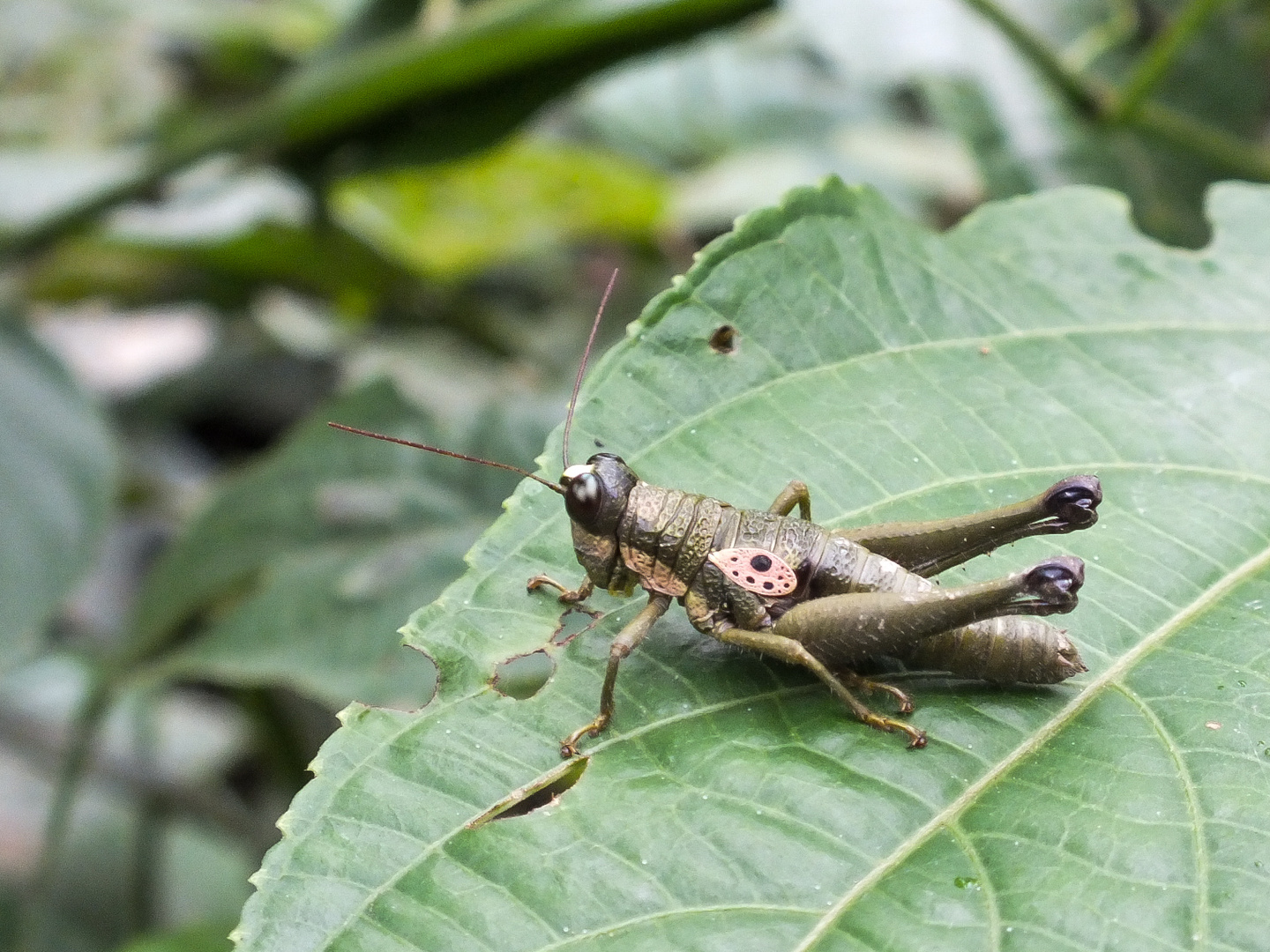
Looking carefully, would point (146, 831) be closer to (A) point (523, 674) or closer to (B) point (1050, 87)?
(A) point (523, 674)

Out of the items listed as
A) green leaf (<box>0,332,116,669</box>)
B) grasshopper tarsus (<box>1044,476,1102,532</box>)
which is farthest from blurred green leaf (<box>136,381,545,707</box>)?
grasshopper tarsus (<box>1044,476,1102,532</box>)

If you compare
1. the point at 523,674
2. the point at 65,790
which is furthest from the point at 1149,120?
the point at 65,790

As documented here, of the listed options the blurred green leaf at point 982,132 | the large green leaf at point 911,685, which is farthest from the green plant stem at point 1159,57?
the large green leaf at point 911,685

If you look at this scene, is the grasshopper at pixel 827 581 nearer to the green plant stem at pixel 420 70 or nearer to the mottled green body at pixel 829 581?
the mottled green body at pixel 829 581

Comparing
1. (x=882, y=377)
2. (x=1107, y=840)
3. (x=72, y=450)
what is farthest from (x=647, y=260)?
(x=1107, y=840)

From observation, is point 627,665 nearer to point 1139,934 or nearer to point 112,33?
point 1139,934

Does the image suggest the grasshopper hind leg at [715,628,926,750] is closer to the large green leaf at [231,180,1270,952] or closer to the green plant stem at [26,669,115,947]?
the large green leaf at [231,180,1270,952]
